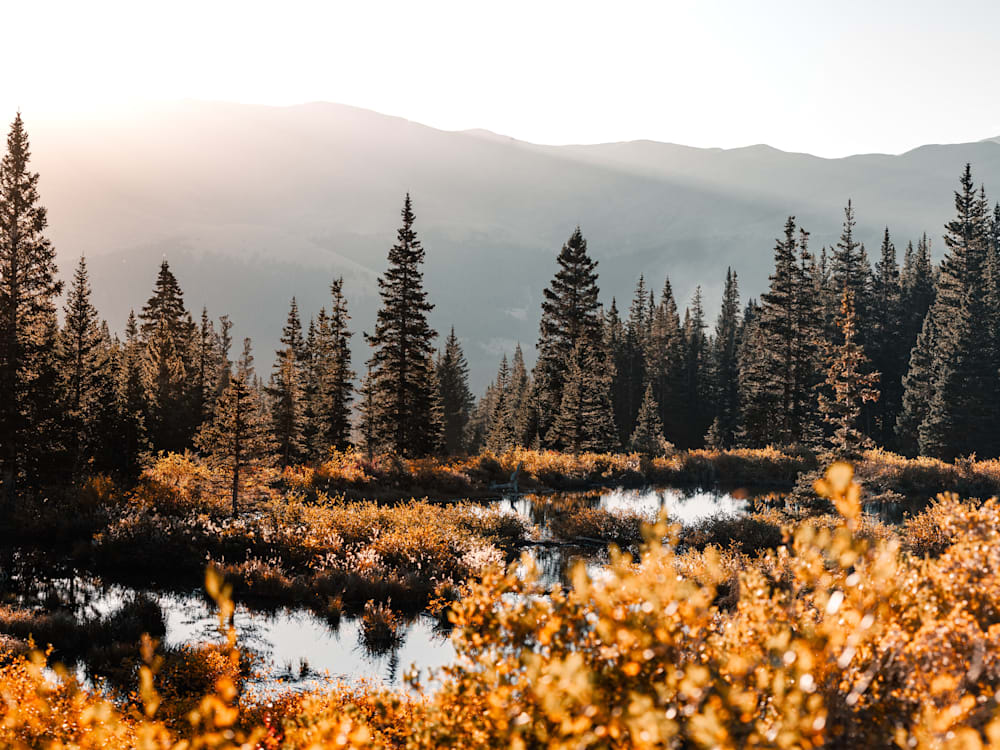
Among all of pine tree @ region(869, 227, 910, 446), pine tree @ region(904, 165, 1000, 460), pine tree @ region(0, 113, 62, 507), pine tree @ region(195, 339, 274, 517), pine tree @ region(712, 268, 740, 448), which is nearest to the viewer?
pine tree @ region(195, 339, 274, 517)

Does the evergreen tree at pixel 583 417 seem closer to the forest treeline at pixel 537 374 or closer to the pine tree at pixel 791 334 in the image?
the forest treeline at pixel 537 374

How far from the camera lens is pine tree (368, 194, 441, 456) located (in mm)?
40031

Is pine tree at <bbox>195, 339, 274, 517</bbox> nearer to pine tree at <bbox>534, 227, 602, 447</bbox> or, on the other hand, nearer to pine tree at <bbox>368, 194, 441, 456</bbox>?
pine tree at <bbox>368, 194, 441, 456</bbox>

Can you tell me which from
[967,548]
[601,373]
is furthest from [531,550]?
[601,373]

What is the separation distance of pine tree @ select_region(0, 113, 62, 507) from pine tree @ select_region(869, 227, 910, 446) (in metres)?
64.7

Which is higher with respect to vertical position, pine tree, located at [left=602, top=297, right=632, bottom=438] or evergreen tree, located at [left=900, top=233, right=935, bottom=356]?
evergreen tree, located at [left=900, top=233, right=935, bottom=356]

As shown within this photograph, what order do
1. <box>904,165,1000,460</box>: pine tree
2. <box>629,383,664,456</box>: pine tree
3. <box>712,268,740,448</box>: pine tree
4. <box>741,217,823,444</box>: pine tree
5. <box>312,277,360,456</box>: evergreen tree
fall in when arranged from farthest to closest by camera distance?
<box>712,268,740,448</box>: pine tree < <box>741,217,823,444</box>: pine tree < <box>904,165,1000,460</box>: pine tree < <box>629,383,664,456</box>: pine tree < <box>312,277,360,456</box>: evergreen tree

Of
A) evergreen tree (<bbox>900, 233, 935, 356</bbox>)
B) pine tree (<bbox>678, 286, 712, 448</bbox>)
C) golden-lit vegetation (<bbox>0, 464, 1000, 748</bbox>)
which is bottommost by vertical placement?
pine tree (<bbox>678, 286, 712, 448</bbox>)

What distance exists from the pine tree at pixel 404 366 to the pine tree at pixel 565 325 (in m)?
11.8

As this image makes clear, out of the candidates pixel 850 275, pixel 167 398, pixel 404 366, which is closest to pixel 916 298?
pixel 850 275

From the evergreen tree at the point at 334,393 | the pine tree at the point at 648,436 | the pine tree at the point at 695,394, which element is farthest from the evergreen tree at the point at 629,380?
the evergreen tree at the point at 334,393

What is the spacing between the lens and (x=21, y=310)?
1009 inches

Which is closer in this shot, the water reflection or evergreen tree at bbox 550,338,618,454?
the water reflection

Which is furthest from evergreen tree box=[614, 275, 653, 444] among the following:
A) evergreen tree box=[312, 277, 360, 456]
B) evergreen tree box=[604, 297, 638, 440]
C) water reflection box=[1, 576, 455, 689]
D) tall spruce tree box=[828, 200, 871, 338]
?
water reflection box=[1, 576, 455, 689]
